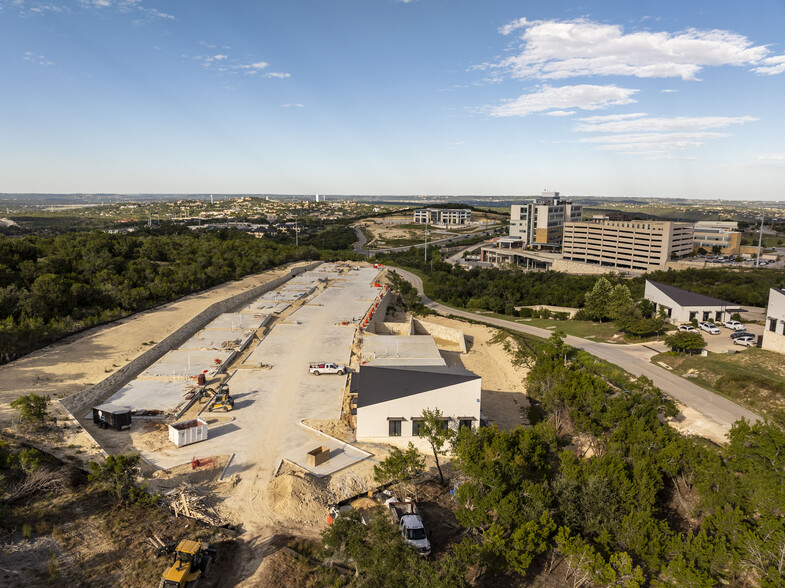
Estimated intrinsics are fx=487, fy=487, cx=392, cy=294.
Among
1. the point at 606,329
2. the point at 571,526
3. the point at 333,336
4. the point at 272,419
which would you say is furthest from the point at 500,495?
the point at 606,329

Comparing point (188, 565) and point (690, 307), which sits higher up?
point (690, 307)

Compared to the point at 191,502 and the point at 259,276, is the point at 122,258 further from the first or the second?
the point at 191,502

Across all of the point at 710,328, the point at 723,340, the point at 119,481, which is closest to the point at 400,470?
the point at 119,481

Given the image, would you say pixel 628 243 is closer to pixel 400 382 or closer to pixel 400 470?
pixel 400 382

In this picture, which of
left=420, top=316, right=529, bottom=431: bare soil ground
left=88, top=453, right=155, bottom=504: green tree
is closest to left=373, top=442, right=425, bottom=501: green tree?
left=88, top=453, right=155, bottom=504: green tree

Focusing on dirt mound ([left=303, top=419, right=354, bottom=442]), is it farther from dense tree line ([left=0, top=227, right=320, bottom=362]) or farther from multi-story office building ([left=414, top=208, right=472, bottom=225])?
multi-story office building ([left=414, top=208, right=472, bottom=225])
